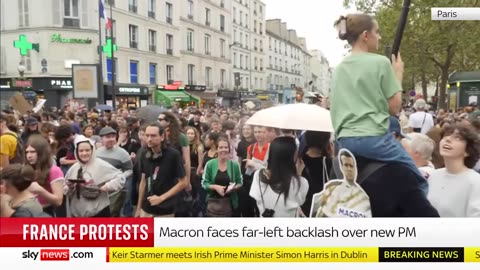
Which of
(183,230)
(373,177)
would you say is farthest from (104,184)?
(373,177)

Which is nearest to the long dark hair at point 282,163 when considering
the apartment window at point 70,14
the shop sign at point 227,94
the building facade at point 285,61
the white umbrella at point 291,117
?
the white umbrella at point 291,117

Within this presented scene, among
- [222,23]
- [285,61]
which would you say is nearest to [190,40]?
[222,23]

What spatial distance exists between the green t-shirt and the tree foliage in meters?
0.19

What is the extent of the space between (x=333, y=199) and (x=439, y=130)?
3.01 feet

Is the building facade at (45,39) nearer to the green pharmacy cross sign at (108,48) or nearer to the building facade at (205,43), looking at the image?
the green pharmacy cross sign at (108,48)

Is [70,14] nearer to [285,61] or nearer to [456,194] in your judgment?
[285,61]

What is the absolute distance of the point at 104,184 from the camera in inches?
119

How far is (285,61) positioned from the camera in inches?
102

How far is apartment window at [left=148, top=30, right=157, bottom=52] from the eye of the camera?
2.35m

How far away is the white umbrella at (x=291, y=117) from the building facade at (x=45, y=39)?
91cm

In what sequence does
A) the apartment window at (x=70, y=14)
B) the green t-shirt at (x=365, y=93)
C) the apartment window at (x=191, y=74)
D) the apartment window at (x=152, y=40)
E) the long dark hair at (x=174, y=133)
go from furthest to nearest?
the long dark hair at (x=174, y=133) < the apartment window at (x=191, y=74) < the apartment window at (x=152, y=40) < the apartment window at (x=70, y=14) < the green t-shirt at (x=365, y=93)

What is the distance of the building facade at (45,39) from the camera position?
2131 mm

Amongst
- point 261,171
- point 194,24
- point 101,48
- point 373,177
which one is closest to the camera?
point 373,177

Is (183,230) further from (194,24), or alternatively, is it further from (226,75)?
(194,24)
